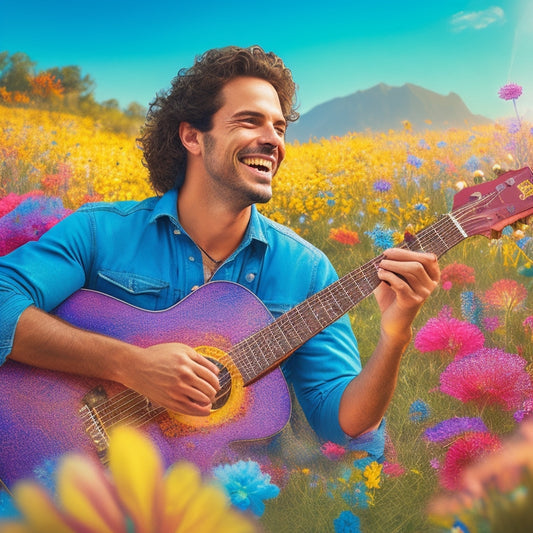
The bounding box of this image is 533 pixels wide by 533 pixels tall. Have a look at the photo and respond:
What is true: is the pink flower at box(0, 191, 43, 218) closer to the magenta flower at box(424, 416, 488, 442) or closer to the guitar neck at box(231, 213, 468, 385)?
the guitar neck at box(231, 213, 468, 385)

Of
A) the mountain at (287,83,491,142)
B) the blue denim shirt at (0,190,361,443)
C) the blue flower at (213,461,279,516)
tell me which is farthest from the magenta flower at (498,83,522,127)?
the blue flower at (213,461,279,516)

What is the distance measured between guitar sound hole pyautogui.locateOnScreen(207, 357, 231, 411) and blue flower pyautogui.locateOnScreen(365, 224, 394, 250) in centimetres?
80

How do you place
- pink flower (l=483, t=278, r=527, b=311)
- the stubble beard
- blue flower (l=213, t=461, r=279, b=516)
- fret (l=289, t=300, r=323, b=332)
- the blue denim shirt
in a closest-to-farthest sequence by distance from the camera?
blue flower (l=213, t=461, r=279, b=516), fret (l=289, t=300, r=323, b=332), the blue denim shirt, the stubble beard, pink flower (l=483, t=278, r=527, b=311)

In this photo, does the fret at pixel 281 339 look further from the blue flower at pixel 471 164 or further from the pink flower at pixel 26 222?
the blue flower at pixel 471 164

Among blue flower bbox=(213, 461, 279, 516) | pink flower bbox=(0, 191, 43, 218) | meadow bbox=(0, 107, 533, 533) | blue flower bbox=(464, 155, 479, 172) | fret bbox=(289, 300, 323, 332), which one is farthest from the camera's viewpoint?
blue flower bbox=(464, 155, 479, 172)

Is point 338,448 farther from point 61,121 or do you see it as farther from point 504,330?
point 61,121

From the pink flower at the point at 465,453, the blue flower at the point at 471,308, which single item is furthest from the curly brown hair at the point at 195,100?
the pink flower at the point at 465,453

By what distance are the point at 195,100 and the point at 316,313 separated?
82cm

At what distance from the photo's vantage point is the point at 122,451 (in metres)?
0.20

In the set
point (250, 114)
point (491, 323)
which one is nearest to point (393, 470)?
point (491, 323)

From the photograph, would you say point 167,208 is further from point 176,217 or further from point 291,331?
point 291,331

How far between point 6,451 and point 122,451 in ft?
4.08

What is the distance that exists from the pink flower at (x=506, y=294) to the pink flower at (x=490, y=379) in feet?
1.33

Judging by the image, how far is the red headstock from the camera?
A: 138 centimetres
